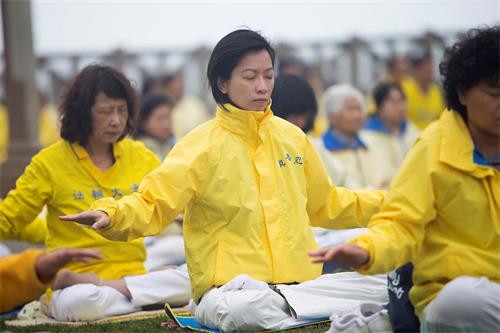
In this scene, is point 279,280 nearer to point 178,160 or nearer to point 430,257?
point 178,160

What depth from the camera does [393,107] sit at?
11039mm

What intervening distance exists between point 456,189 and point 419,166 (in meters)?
0.18

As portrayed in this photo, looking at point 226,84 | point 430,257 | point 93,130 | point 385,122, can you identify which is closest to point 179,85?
point 385,122

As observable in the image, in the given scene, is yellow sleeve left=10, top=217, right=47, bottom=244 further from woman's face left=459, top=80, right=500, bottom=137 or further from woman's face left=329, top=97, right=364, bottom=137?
woman's face left=329, top=97, right=364, bottom=137

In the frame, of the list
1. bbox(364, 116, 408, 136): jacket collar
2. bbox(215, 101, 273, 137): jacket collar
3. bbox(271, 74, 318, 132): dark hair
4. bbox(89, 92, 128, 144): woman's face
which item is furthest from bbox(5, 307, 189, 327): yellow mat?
bbox(364, 116, 408, 136): jacket collar

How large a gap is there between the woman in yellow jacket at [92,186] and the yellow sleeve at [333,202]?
1430 millimetres

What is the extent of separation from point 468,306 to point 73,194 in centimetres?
316

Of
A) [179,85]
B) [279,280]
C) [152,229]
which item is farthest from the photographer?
[179,85]

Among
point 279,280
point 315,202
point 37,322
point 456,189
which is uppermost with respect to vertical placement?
point 456,189

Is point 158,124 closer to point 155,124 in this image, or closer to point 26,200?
point 155,124

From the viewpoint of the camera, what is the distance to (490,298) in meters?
4.25

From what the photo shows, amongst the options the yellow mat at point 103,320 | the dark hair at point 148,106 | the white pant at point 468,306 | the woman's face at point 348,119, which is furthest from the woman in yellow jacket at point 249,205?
the woman's face at point 348,119

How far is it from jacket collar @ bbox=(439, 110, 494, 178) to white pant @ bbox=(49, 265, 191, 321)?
2.84 metres

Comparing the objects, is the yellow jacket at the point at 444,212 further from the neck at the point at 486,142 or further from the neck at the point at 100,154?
the neck at the point at 100,154
